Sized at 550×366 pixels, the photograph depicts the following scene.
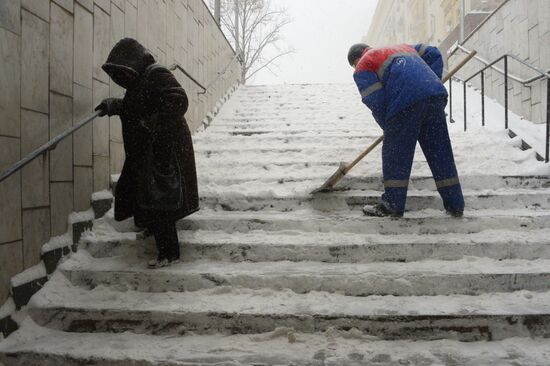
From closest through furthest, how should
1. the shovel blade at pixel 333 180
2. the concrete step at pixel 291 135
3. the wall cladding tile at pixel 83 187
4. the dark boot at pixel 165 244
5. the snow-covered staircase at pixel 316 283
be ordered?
the snow-covered staircase at pixel 316 283, the dark boot at pixel 165 244, the wall cladding tile at pixel 83 187, the shovel blade at pixel 333 180, the concrete step at pixel 291 135

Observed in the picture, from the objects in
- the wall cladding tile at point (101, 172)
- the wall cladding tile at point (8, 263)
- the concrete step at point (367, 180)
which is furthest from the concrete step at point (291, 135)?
the wall cladding tile at point (8, 263)

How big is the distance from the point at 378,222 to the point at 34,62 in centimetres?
254

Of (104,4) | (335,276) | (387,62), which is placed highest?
(104,4)

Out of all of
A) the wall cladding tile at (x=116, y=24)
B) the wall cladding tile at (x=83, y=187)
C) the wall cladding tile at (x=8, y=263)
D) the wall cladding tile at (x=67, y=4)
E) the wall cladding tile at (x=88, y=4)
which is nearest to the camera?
the wall cladding tile at (x=8, y=263)

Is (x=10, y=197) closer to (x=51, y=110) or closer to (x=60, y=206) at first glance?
(x=60, y=206)

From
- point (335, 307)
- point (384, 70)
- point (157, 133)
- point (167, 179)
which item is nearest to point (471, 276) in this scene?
point (335, 307)

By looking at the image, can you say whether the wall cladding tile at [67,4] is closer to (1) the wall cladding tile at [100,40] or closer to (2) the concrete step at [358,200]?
(1) the wall cladding tile at [100,40]

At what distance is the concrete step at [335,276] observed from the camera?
221 cm

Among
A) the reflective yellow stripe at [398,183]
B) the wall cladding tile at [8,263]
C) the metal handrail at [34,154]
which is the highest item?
the metal handrail at [34,154]

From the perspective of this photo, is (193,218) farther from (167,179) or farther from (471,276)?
(471,276)

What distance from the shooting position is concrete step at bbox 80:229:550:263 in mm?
2475

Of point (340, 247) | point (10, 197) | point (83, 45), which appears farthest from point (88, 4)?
point (340, 247)

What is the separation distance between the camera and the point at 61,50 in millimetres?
2607

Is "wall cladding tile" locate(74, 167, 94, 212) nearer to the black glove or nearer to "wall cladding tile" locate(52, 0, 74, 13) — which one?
the black glove
